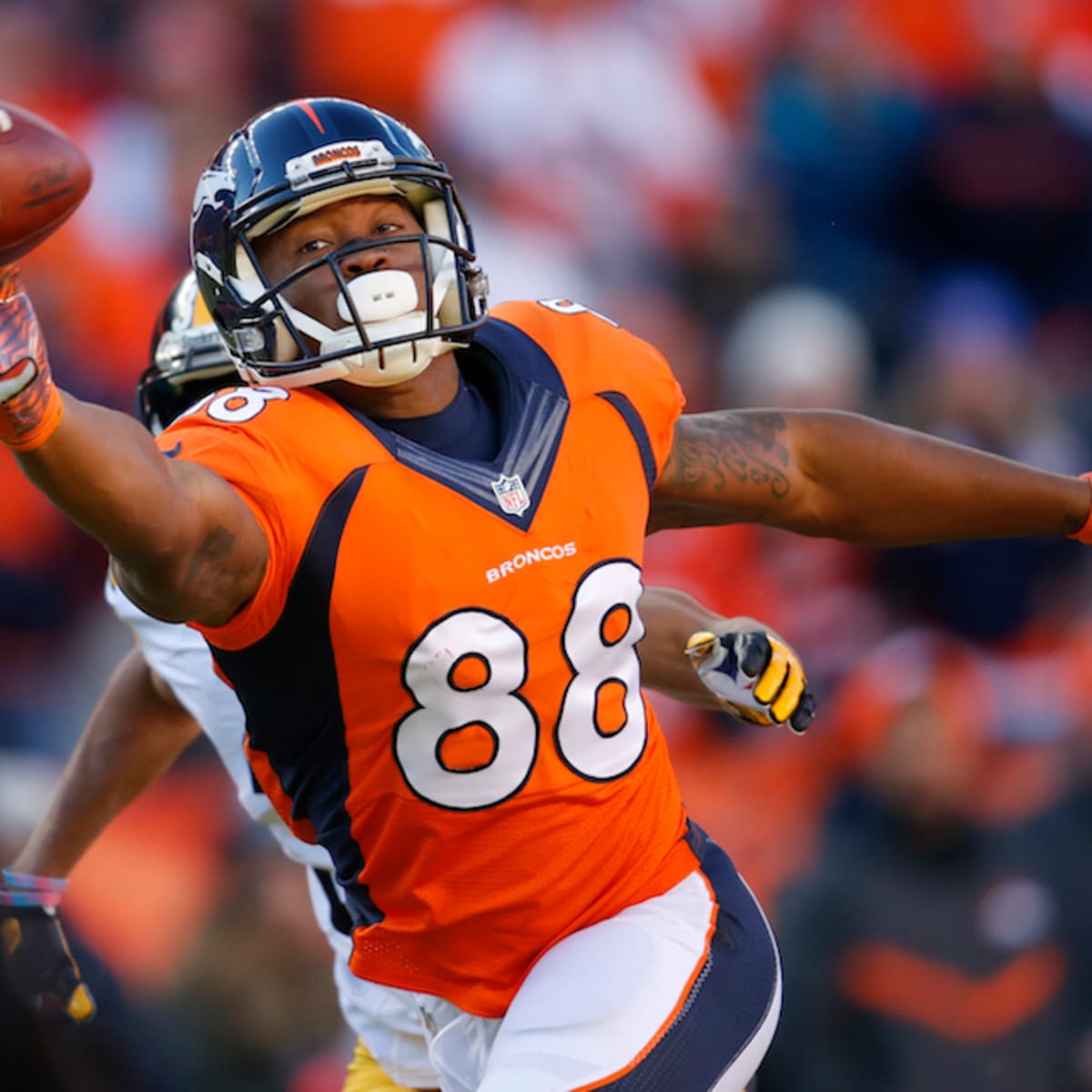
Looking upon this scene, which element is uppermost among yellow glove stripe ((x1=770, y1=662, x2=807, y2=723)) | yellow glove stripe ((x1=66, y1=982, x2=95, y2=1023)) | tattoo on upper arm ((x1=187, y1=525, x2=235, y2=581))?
tattoo on upper arm ((x1=187, y1=525, x2=235, y2=581))

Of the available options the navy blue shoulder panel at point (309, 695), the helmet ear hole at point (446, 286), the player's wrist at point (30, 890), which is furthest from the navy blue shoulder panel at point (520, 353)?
the player's wrist at point (30, 890)

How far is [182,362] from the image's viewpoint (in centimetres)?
342

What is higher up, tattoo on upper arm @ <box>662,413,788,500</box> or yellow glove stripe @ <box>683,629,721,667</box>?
tattoo on upper arm @ <box>662,413,788,500</box>

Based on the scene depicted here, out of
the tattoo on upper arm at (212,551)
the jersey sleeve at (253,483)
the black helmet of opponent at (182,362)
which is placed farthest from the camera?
the black helmet of opponent at (182,362)

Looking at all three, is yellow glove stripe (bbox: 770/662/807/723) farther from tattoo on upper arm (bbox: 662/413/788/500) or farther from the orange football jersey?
tattoo on upper arm (bbox: 662/413/788/500)

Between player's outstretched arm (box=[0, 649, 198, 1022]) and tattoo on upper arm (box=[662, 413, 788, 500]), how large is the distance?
4.34 feet

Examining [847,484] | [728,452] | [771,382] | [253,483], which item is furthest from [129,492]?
[771,382]

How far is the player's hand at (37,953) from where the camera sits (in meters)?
3.41

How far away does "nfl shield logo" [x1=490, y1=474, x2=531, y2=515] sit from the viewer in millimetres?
2449

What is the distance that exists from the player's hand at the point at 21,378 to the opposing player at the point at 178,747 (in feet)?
4.68

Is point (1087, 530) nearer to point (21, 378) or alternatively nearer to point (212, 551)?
point (212, 551)

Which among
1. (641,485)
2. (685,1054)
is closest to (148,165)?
(641,485)

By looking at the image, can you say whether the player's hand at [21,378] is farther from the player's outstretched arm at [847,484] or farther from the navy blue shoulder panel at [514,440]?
the player's outstretched arm at [847,484]

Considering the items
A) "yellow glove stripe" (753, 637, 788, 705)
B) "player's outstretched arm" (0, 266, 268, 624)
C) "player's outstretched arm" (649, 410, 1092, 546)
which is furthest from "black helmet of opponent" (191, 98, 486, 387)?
"yellow glove stripe" (753, 637, 788, 705)
